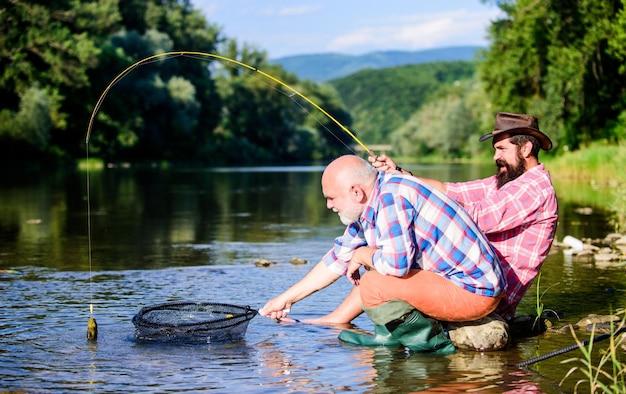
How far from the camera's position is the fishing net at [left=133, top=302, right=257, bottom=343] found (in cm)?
727

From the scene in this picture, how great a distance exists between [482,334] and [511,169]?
4.05ft

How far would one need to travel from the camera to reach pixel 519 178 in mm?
7043

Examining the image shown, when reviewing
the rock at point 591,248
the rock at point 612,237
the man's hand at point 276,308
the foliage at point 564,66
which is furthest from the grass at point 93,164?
the man's hand at point 276,308

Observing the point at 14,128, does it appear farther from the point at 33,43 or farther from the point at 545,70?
the point at 545,70

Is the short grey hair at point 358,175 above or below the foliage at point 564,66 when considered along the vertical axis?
below

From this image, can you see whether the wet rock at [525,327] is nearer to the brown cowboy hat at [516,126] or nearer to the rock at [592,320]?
the rock at [592,320]

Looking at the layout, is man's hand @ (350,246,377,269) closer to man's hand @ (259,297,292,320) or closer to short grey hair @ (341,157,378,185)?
short grey hair @ (341,157,378,185)

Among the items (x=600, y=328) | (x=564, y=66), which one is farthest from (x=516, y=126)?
(x=564, y=66)

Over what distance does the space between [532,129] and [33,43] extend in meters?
49.7

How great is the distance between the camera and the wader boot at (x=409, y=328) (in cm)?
671

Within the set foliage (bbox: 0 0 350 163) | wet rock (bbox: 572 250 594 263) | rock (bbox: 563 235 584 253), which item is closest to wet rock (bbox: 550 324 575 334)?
wet rock (bbox: 572 250 594 263)

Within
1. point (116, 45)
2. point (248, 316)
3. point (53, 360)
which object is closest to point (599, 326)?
point (248, 316)

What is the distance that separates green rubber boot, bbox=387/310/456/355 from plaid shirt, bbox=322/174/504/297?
1.38 feet

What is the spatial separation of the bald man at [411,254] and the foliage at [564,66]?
75.1ft
